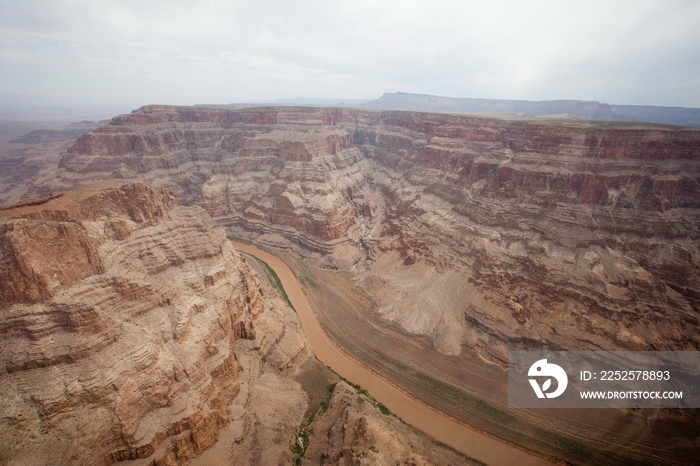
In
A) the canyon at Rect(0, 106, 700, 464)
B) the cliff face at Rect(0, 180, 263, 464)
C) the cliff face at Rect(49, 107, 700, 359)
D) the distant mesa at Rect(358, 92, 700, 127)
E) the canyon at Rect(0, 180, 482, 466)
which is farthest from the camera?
the distant mesa at Rect(358, 92, 700, 127)

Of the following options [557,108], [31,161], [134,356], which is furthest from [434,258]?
[557,108]

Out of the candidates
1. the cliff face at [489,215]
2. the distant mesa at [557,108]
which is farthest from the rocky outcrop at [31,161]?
the distant mesa at [557,108]

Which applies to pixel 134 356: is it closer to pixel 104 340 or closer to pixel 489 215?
pixel 104 340

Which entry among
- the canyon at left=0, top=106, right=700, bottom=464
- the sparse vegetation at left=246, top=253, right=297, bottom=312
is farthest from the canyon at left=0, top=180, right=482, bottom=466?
the sparse vegetation at left=246, top=253, right=297, bottom=312

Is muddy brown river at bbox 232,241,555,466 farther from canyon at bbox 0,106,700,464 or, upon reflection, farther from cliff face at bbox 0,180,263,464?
cliff face at bbox 0,180,263,464

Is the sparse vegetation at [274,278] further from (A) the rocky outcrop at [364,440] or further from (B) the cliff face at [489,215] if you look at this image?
(A) the rocky outcrop at [364,440]

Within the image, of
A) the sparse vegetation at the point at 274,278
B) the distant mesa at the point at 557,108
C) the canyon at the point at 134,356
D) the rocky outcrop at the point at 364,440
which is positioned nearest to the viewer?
the canyon at the point at 134,356
